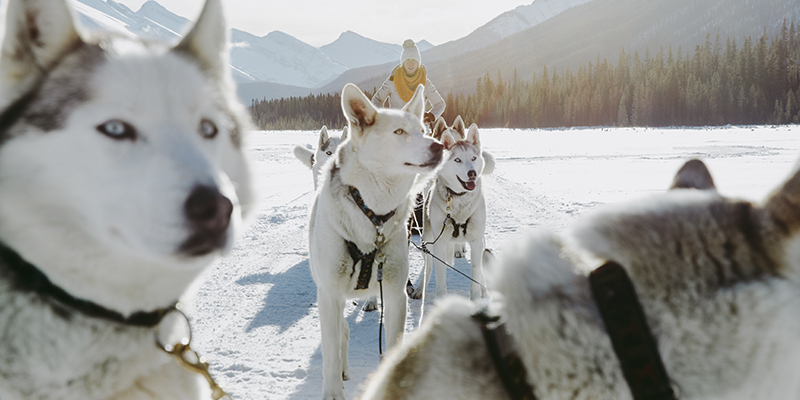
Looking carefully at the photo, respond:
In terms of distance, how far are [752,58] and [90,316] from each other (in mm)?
84087

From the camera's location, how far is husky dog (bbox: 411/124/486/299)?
184 inches

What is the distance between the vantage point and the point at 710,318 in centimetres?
90

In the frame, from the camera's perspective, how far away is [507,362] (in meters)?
0.97

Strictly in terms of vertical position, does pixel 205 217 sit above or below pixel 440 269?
above

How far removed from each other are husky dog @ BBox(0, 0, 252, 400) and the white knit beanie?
5.61 meters

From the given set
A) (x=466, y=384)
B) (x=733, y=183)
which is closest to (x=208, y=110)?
(x=466, y=384)

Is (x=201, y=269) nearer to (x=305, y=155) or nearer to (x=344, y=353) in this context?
(x=344, y=353)

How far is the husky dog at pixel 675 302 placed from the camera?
883mm

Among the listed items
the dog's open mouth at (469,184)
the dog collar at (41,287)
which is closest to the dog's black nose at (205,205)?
the dog collar at (41,287)

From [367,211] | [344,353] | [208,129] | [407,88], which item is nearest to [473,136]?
[407,88]

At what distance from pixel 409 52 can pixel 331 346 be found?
496cm

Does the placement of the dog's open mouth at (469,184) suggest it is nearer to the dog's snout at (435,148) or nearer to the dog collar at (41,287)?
the dog's snout at (435,148)

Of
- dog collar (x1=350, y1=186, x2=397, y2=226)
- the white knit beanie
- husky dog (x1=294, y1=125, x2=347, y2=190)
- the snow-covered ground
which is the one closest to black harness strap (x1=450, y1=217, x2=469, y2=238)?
the snow-covered ground

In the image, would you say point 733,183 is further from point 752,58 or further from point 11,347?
point 752,58
